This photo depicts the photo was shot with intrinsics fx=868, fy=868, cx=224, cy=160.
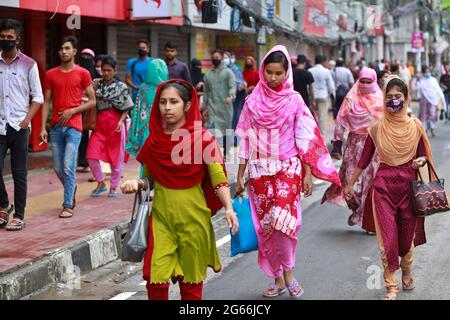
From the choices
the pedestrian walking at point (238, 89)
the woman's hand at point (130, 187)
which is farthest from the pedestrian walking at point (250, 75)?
the woman's hand at point (130, 187)

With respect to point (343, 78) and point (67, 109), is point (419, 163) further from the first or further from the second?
point (343, 78)

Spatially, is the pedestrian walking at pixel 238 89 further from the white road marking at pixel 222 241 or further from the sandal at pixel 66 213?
the white road marking at pixel 222 241

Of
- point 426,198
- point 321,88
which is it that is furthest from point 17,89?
point 321,88

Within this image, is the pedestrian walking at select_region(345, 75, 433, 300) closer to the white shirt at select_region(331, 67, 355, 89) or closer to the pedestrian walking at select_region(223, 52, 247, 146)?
the pedestrian walking at select_region(223, 52, 247, 146)

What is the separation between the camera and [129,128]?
10.6m

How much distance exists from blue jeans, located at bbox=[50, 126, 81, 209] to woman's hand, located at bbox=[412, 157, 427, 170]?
12.2ft

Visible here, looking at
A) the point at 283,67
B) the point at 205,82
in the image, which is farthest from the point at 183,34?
the point at 283,67

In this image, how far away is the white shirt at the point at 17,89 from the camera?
25.4 ft

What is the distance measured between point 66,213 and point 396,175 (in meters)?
3.84

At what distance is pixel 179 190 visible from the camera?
5031mm

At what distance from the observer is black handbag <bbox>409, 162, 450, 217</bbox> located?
6.07 metres

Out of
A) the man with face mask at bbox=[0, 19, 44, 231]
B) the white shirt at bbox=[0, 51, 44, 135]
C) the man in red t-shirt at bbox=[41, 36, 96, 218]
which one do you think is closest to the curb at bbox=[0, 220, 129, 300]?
the man in red t-shirt at bbox=[41, 36, 96, 218]

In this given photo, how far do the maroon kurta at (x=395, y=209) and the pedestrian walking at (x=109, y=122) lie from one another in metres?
4.41

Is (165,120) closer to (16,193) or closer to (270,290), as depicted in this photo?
(270,290)
